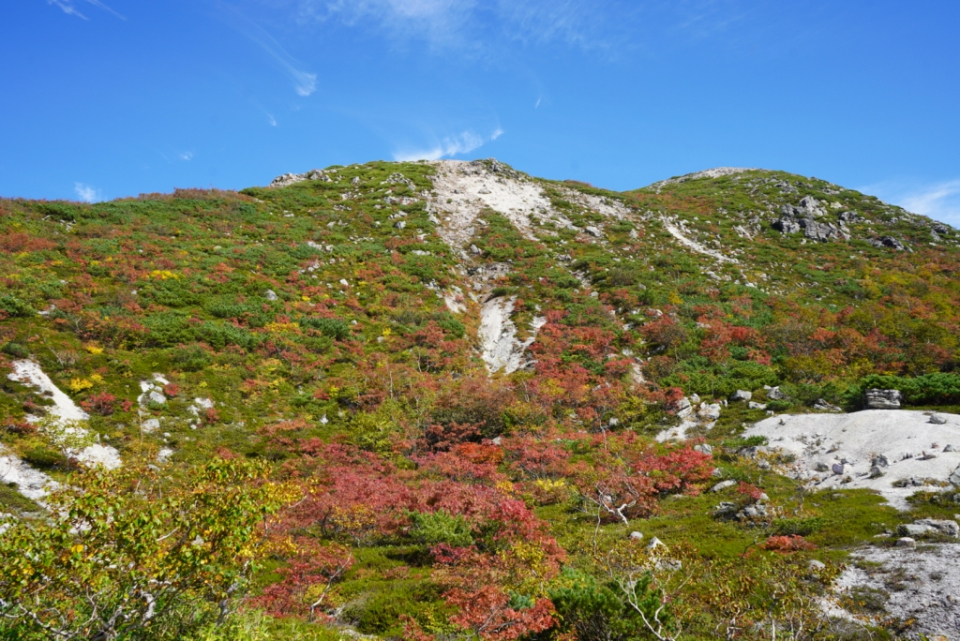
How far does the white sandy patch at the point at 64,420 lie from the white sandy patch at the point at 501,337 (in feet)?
77.8

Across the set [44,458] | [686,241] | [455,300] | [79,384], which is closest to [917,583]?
[44,458]

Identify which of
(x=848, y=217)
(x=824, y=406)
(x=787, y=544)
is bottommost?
(x=787, y=544)

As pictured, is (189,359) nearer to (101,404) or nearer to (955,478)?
(101,404)

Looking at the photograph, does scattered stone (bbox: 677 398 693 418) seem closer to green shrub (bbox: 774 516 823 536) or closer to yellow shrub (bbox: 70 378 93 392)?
green shrub (bbox: 774 516 823 536)

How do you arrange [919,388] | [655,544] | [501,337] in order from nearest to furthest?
[655,544] → [919,388] → [501,337]

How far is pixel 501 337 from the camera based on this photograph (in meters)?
41.6

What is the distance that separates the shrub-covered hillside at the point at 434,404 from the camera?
10031mm

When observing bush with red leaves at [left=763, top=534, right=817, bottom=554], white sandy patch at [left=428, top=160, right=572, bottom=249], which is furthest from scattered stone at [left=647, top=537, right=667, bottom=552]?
white sandy patch at [left=428, top=160, right=572, bottom=249]

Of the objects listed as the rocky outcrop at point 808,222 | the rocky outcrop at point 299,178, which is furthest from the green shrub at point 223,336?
the rocky outcrop at point 808,222

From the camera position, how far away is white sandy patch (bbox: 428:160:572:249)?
212 feet

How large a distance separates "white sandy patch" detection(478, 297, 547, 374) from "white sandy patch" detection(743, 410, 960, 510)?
17.4 m

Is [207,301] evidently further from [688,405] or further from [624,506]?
[688,405]

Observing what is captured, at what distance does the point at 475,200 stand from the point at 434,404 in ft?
165

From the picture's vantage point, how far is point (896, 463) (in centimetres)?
1902
